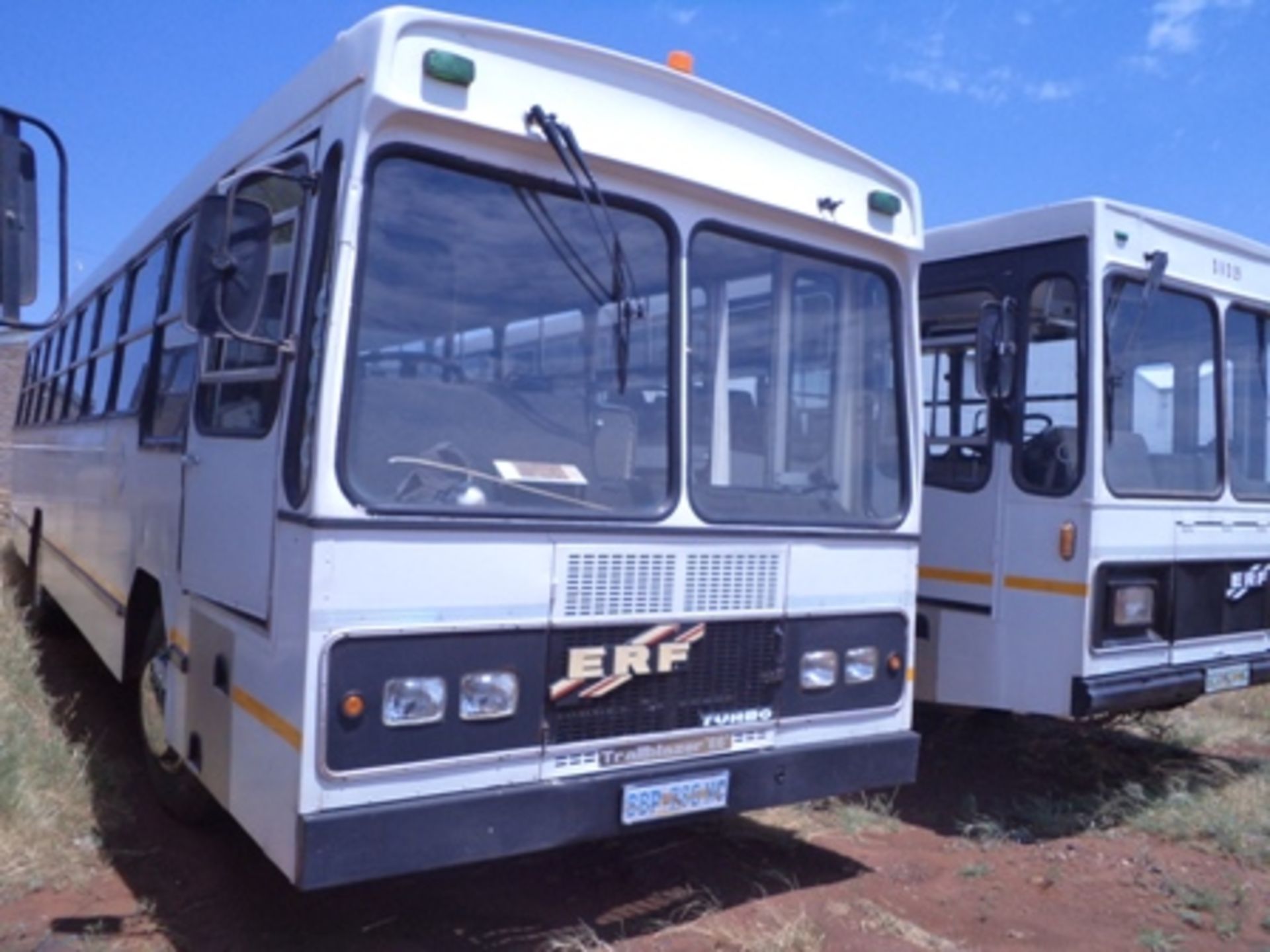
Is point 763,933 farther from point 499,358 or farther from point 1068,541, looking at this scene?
point 1068,541

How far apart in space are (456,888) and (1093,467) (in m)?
3.44

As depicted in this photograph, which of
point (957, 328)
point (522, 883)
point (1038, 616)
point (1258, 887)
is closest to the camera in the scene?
point (522, 883)

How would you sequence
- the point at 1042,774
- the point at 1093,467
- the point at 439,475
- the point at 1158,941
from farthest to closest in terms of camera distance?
1. the point at 1042,774
2. the point at 1093,467
3. the point at 1158,941
4. the point at 439,475

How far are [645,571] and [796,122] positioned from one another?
6.11 feet

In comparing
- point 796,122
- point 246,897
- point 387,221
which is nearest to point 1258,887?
point 796,122

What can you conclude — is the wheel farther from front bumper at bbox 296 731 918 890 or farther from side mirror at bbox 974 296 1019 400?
side mirror at bbox 974 296 1019 400

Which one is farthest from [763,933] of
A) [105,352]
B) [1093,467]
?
[105,352]

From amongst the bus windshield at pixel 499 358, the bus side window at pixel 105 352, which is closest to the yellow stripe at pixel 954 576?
the bus windshield at pixel 499 358

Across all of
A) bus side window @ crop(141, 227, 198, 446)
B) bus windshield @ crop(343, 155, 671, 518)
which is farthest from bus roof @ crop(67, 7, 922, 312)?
bus side window @ crop(141, 227, 198, 446)

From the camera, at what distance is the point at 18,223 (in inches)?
134

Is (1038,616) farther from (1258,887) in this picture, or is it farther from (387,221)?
(387,221)

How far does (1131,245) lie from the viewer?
5.96 m

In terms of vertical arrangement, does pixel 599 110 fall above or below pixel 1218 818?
above

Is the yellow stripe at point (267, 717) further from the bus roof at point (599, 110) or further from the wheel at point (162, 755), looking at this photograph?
the bus roof at point (599, 110)
